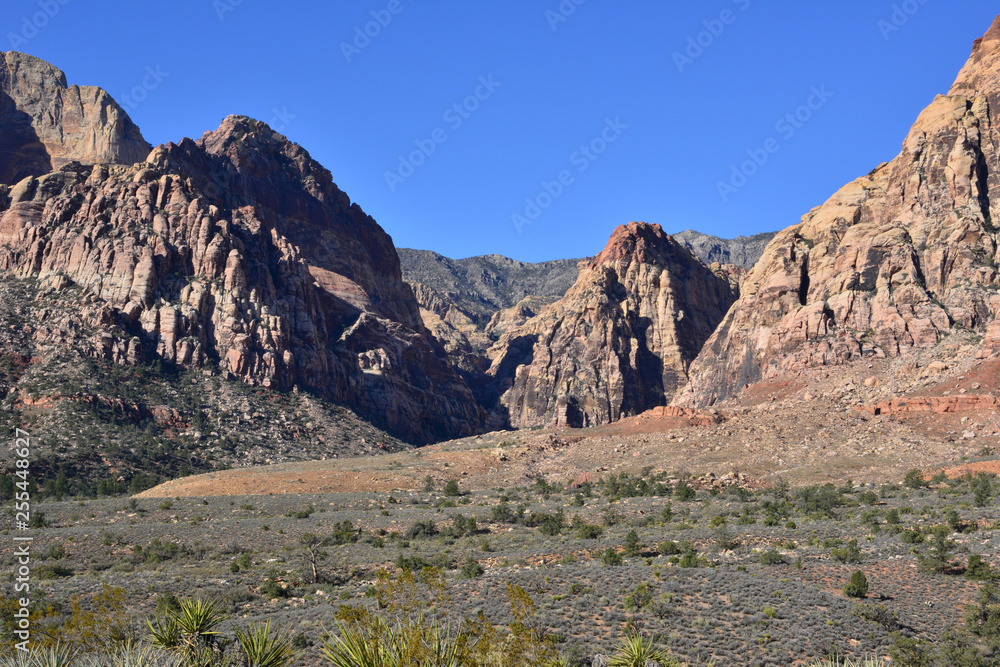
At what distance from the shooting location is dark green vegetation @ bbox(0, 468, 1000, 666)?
81.5 ft

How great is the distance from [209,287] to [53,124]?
74.4 metres

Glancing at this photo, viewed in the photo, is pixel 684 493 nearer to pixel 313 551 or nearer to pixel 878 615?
pixel 878 615

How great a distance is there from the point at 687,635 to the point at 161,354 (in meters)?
104

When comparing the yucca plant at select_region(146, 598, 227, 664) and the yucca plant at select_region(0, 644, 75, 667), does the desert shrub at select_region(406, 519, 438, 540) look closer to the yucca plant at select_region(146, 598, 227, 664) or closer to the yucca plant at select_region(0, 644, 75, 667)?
the yucca plant at select_region(146, 598, 227, 664)

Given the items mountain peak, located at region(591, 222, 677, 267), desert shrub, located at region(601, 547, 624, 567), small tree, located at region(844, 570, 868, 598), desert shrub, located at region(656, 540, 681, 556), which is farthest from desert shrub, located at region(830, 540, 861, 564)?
mountain peak, located at region(591, 222, 677, 267)

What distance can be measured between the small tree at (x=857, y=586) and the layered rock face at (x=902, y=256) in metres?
59.2

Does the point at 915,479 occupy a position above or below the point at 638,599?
above

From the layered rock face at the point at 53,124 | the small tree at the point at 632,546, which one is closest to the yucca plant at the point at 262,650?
the small tree at the point at 632,546

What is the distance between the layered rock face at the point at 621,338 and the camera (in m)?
161

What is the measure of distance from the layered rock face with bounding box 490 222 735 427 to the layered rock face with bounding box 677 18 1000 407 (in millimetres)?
52197

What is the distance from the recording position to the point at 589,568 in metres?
34.1

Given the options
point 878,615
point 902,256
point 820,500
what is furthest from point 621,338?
point 878,615

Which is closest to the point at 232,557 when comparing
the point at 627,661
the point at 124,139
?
the point at 627,661

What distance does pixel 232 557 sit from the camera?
4144 centimetres
